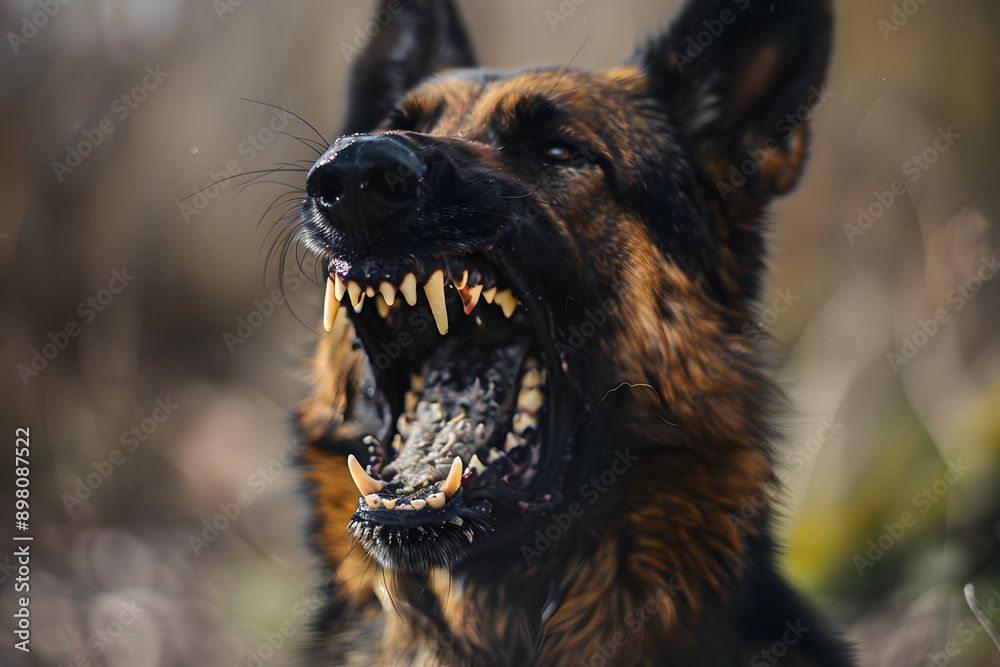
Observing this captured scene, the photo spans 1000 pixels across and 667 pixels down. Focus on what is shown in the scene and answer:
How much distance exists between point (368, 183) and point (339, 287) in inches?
12.3

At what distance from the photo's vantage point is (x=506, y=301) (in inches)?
75.0

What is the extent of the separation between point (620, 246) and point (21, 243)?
2.36 metres

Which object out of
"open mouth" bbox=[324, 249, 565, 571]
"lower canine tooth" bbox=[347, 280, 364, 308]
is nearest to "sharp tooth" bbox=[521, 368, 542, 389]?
"open mouth" bbox=[324, 249, 565, 571]

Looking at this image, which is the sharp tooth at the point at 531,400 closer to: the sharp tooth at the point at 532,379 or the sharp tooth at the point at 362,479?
the sharp tooth at the point at 532,379

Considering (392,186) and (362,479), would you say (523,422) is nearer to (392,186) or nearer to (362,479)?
(362,479)

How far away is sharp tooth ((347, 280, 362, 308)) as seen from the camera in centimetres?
179

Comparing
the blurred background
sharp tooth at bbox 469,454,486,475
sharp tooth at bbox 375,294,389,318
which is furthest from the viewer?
the blurred background

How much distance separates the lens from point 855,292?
2.18 metres

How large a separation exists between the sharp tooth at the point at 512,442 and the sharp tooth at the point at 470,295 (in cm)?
37

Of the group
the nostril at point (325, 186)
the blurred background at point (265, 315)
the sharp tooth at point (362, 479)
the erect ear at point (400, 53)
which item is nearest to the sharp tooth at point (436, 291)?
the nostril at point (325, 186)

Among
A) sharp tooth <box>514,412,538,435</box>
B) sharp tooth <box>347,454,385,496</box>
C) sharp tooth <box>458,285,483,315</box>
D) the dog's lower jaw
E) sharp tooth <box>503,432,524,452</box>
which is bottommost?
the dog's lower jaw

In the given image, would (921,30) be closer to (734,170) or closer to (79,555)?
(734,170)

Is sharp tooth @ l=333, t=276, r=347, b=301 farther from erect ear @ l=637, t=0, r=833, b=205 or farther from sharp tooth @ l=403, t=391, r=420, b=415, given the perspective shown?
erect ear @ l=637, t=0, r=833, b=205

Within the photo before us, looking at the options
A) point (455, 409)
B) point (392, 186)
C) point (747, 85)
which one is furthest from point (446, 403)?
point (747, 85)
